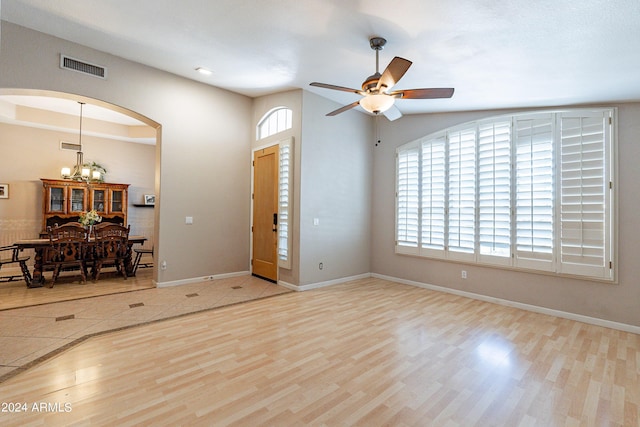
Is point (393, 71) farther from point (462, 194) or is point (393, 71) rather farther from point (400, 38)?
point (462, 194)

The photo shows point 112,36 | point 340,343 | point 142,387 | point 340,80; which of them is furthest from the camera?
point 340,80

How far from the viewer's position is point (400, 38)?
121 inches

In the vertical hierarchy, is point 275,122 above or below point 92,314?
above

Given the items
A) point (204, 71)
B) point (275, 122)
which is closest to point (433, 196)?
point (275, 122)

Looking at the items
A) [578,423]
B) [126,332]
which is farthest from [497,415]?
[126,332]

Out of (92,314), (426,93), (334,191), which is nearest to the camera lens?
(426,93)

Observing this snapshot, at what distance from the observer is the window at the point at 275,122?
5.13m

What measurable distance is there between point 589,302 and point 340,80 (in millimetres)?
4364

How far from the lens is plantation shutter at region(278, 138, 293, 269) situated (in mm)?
4922

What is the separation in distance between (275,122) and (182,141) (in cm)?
165

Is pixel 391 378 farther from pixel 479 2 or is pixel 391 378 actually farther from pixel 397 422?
pixel 479 2

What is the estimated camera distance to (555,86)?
345 centimetres

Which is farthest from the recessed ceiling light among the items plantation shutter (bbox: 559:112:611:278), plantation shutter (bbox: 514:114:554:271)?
plantation shutter (bbox: 559:112:611:278)

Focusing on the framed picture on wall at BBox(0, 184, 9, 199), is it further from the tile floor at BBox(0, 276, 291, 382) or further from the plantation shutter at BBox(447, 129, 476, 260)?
the plantation shutter at BBox(447, 129, 476, 260)
